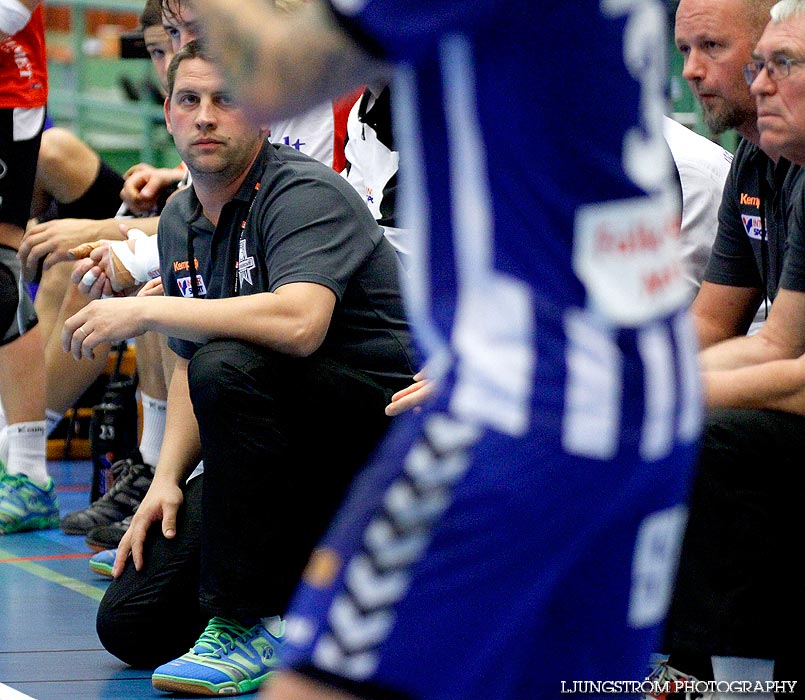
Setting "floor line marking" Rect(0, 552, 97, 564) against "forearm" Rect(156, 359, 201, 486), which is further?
"floor line marking" Rect(0, 552, 97, 564)

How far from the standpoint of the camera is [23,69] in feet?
15.4

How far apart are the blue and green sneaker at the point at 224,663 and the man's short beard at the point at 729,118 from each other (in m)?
1.61

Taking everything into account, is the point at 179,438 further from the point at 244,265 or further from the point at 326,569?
the point at 326,569

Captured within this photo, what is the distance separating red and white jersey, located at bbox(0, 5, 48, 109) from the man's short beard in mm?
2295

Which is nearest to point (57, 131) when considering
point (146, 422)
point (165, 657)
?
point (146, 422)

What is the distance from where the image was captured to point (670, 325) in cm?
152

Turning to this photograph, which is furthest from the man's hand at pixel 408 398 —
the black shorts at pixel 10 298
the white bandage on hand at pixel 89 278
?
the black shorts at pixel 10 298

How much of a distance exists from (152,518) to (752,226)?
159 cm

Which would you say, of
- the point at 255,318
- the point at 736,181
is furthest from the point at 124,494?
the point at 736,181

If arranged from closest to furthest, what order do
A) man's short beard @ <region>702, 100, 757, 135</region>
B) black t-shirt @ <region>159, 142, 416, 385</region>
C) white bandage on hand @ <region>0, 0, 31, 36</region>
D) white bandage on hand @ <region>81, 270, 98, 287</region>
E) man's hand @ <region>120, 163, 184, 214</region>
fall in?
black t-shirt @ <region>159, 142, 416, 385</region> < man's short beard @ <region>702, 100, 757, 135</region> < white bandage on hand @ <region>81, 270, 98, 287</region> < white bandage on hand @ <region>0, 0, 31, 36</region> < man's hand @ <region>120, 163, 184, 214</region>

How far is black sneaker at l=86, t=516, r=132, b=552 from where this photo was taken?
4383 millimetres

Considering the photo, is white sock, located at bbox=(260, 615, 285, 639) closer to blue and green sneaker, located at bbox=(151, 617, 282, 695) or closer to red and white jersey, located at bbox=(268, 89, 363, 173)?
blue and green sneaker, located at bbox=(151, 617, 282, 695)

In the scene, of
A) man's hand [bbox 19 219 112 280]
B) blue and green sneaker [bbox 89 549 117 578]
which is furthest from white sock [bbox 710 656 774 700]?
man's hand [bbox 19 219 112 280]

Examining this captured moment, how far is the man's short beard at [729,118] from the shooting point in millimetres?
3357
